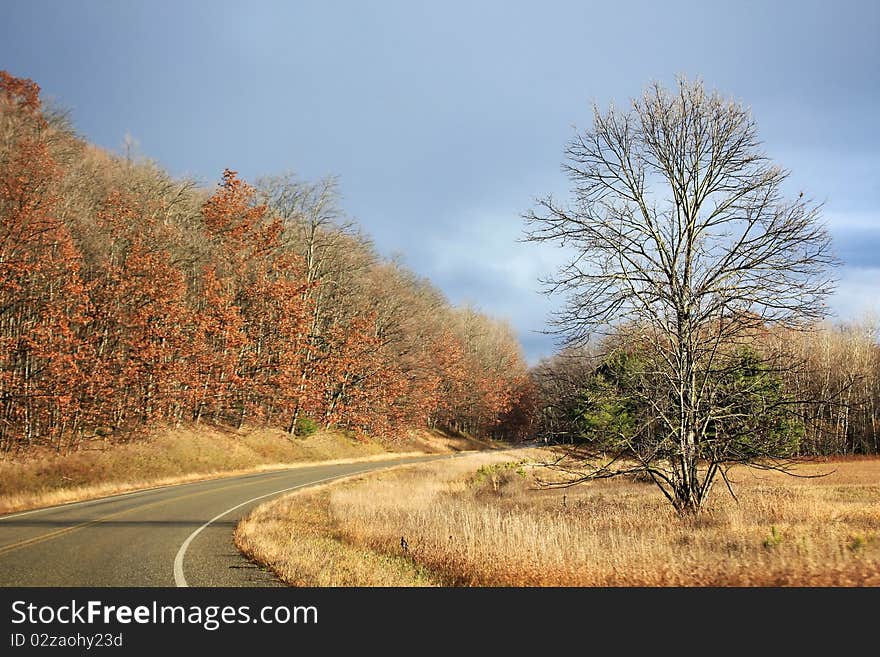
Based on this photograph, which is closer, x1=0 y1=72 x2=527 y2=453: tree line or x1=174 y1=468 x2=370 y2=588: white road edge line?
x1=174 y1=468 x2=370 y2=588: white road edge line

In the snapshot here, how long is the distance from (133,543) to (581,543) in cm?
845

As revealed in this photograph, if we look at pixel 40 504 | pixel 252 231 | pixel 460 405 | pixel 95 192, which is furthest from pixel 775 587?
pixel 460 405

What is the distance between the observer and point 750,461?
507 inches

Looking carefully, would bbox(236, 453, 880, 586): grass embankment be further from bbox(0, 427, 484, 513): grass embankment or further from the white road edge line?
bbox(0, 427, 484, 513): grass embankment

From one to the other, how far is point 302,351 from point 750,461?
119 ft

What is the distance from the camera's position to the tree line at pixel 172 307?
2472 centimetres

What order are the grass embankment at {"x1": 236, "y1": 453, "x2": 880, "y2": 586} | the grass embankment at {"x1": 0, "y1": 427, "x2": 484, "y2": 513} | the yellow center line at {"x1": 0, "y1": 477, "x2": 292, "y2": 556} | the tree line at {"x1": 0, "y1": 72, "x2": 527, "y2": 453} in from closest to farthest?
1. the grass embankment at {"x1": 236, "y1": 453, "x2": 880, "y2": 586}
2. the yellow center line at {"x1": 0, "y1": 477, "x2": 292, "y2": 556}
3. the grass embankment at {"x1": 0, "y1": 427, "x2": 484, "y2": 513}
4. the tree line at {"x1": 0, "y1": 72, "x2": 527, "y2": 453}

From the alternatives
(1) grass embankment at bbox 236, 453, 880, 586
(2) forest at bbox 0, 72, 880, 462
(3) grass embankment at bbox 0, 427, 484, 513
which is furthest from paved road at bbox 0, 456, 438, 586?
(2) forest at bbox 0, 72, 880, 462

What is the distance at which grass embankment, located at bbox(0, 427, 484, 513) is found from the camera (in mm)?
22234

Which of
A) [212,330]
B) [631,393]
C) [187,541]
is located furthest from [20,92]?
[631,393]

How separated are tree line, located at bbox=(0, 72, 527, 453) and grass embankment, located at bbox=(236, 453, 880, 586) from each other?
1399 cm

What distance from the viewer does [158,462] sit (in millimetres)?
29125

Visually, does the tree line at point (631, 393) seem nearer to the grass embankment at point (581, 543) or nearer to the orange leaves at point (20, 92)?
the grass embankment at point (581, 543)
